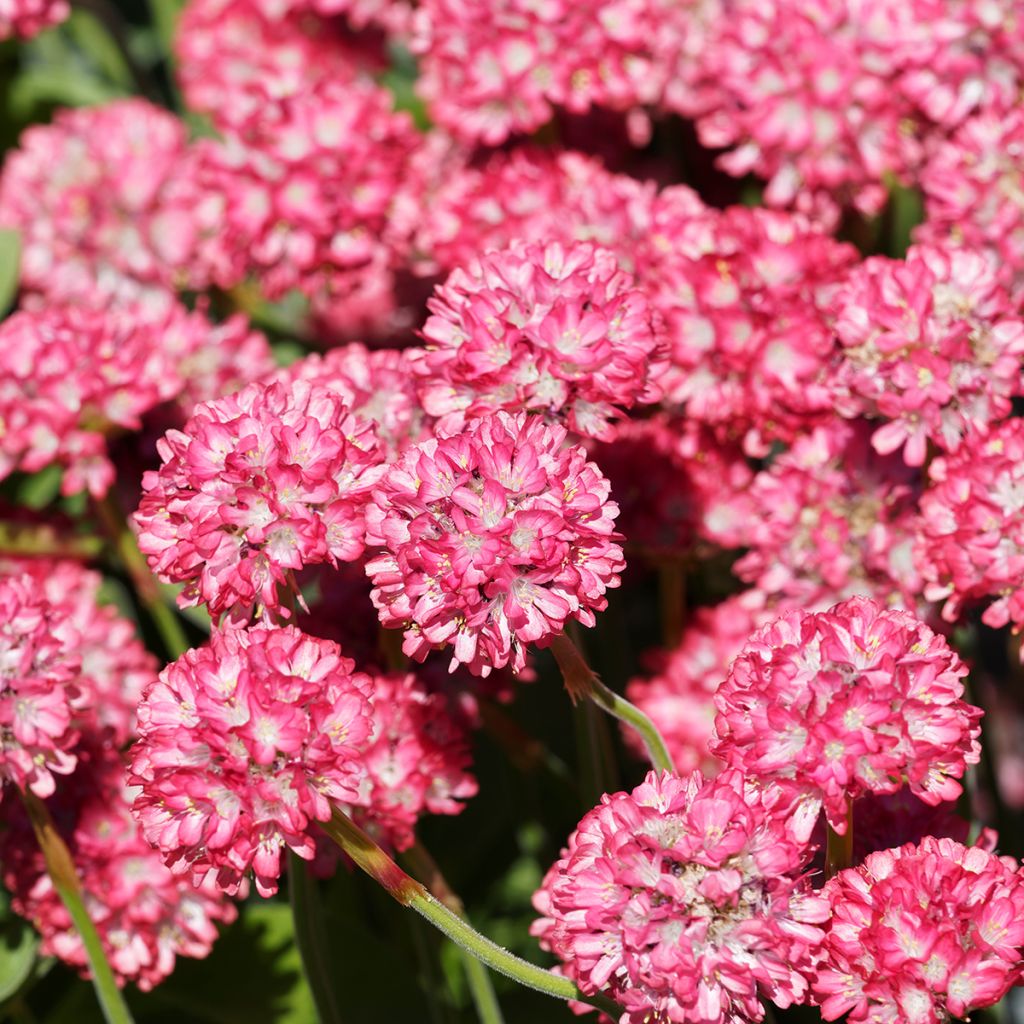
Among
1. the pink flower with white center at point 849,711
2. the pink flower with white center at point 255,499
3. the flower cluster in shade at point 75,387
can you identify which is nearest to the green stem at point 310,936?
the pink flower with white center at point 255,499

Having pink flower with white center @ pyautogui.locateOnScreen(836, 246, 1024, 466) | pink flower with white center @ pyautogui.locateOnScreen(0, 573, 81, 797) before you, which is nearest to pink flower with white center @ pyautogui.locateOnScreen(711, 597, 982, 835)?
pink flower with white center @ pyautogui.locateOnScreen(836, 246, 1024, 466)

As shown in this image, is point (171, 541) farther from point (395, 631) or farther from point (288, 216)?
point (288, 216)

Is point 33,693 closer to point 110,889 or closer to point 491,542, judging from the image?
point 110,889

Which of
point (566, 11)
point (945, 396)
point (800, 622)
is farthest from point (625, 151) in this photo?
point (800, 622)

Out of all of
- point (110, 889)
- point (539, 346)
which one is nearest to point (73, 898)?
point (110, 889)

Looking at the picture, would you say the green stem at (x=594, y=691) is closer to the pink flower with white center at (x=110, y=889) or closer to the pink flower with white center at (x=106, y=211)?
the pink flower with white center at (x=110, y=889)

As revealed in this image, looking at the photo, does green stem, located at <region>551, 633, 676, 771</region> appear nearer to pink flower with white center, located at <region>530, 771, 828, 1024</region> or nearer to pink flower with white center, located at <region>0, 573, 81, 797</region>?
pink flower with white center, located at <region>530, 771, 828, 1024</region>
